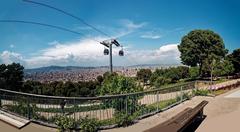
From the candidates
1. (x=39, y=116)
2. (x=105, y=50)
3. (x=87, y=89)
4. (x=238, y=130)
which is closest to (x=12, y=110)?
(x=39, y=116)

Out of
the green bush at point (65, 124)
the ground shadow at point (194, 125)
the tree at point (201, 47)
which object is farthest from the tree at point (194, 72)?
the green bush at point (65, 124)

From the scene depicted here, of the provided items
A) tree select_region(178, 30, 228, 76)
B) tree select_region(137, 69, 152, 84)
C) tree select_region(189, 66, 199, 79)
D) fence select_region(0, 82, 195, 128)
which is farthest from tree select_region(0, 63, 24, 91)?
tree select_region(189, 66, 199, 79)

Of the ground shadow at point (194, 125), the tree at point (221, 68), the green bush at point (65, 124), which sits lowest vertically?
the ground shadow at point (194, 125)

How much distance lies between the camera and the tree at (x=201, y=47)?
55.1 m

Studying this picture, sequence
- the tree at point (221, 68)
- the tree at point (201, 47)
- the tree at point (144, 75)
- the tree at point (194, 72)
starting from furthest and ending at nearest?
the tree at point (144, 75)
the tree at point (194, 72)
the tree at point (201, 47)
the tree at point (221, 68)

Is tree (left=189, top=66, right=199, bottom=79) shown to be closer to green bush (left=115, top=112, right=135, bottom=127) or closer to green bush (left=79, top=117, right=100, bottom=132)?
green bush (left=115, top=112, right=135, bottom=127)

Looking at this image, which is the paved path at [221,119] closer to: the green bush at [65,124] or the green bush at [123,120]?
the green bush at [123,120]

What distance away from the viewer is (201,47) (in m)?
56.0

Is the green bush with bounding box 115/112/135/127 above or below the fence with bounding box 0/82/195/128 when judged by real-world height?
below

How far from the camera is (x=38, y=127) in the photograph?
7.98 meters

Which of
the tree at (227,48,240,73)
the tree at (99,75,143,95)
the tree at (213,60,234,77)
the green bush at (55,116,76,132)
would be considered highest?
the tree at (227,48,240,73)

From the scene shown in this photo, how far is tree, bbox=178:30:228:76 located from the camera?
2170 inches

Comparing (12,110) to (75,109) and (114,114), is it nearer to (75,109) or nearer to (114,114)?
(75,109)

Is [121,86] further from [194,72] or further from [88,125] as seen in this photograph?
[194,72]
